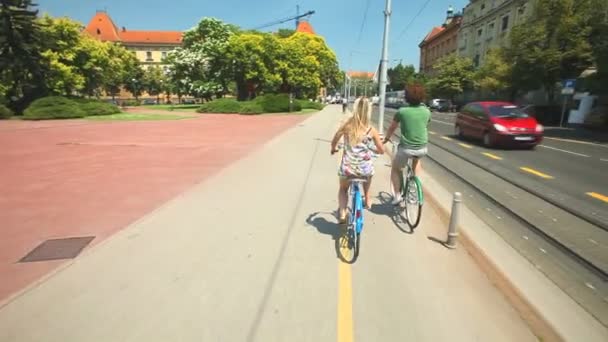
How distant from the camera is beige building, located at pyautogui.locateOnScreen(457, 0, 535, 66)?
48719 millimetres

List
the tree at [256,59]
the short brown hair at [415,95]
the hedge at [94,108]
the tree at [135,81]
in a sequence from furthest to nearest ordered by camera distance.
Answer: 1. the tree at [135,81]
2. the tree at [256,59]
3. the hedge at [94,108]
4. the short brown hair at [415,95]

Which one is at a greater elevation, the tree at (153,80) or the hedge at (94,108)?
the tree at (153,80)

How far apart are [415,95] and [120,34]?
130755 mm

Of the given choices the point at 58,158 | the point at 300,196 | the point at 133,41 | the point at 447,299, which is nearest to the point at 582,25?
the point at 300,196

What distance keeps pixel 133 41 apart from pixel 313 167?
123 m

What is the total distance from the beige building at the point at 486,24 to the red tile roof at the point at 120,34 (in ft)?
240

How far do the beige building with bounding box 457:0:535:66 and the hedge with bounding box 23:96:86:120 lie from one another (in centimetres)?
4826

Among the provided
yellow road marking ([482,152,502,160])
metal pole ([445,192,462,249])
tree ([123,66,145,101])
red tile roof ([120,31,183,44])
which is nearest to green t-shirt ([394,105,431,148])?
metal pole ([445,192,462,249])

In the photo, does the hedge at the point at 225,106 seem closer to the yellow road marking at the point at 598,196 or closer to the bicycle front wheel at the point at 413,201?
the yellow road marking at the point at 598,196

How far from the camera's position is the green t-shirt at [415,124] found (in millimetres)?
5062

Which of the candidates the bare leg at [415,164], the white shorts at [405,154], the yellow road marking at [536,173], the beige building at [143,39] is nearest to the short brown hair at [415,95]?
the white shorts at [405,154]

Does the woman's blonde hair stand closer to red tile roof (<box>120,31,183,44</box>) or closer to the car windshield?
the car windshield

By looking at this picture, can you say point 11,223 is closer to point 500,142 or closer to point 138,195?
point 138,195

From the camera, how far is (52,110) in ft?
95.1
